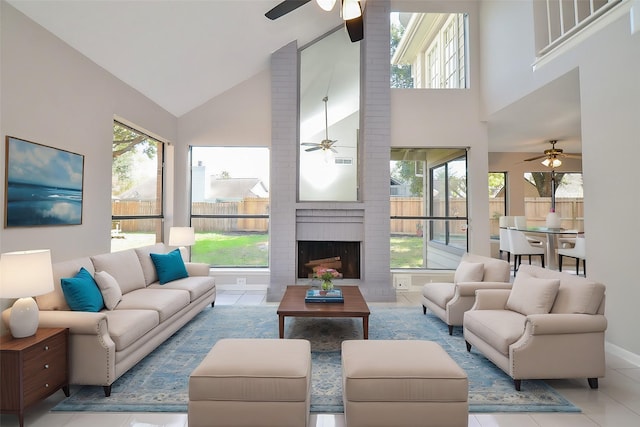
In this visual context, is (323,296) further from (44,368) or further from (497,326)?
(44,368)

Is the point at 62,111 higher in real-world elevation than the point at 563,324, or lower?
higher

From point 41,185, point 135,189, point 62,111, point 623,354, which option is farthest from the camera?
point 135,189

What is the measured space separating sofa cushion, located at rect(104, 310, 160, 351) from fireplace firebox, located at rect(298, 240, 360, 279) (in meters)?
2.78

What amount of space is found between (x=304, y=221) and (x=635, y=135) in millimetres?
3907

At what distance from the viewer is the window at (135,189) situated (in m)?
4.05

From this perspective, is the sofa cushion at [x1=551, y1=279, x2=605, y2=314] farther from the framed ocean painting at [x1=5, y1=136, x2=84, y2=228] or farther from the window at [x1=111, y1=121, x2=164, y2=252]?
the window at [x1=111, y1=121, x2=164, y2=252]

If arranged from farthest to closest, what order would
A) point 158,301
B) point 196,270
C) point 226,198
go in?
point 226,198 < point 196,270 < point 158,301

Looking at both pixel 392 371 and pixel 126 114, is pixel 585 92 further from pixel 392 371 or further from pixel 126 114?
pixel 126 114

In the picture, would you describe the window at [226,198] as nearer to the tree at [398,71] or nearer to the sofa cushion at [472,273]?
the tree at [398,71]

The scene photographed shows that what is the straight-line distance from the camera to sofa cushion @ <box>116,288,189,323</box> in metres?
2.96

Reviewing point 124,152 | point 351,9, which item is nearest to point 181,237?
point 124,152

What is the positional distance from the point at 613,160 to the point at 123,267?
16.1ft

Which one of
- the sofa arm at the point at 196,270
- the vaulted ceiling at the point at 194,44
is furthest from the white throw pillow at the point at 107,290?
the vaulted ceiling at the point at 194,44

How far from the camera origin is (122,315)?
2.66m
